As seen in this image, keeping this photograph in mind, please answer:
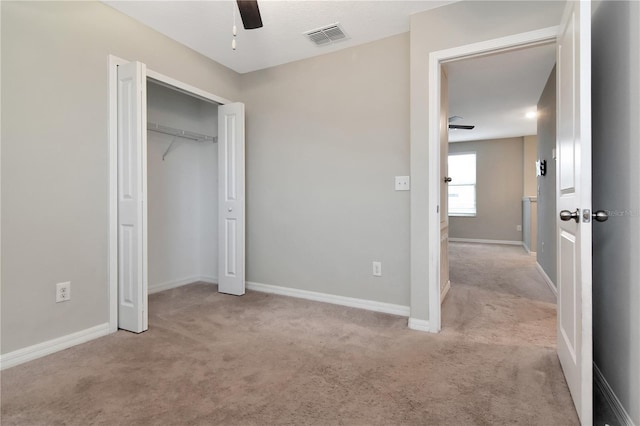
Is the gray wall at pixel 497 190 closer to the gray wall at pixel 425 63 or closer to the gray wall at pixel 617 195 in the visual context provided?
the gray wall at pixel 425 63

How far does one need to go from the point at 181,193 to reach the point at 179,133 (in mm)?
717

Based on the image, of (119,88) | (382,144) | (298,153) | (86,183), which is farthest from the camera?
(298,153)

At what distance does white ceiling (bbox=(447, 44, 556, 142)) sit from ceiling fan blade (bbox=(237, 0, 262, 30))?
190 centimetres

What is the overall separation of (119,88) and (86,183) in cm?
77

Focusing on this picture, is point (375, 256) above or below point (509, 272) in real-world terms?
above

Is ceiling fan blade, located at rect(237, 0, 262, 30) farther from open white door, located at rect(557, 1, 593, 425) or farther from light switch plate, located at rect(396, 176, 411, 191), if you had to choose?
light switch plate, located at rect(396, 176, 411, 191)

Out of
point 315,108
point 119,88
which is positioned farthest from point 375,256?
point 119,88

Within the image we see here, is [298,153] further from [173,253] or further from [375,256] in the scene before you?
[173,253]

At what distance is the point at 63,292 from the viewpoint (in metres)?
2.14

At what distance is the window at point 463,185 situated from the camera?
24.6 ft

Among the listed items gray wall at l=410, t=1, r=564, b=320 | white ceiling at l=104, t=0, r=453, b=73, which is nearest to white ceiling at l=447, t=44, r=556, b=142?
gray wall at l=410, t=1, r=564, b=320

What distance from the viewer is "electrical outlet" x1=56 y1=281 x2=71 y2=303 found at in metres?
2.11

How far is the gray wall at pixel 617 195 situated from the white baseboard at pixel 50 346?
3043 mm

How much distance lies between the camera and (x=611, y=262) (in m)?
1.53
